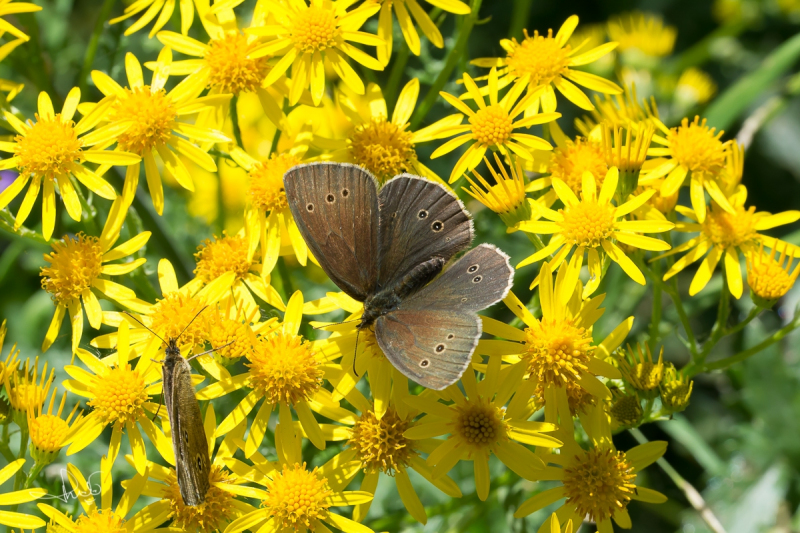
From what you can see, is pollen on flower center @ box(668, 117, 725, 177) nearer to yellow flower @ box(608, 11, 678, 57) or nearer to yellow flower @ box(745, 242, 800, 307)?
yellow flower @ box(745, 242, 800, 307)

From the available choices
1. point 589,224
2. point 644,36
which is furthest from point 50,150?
point 644,36

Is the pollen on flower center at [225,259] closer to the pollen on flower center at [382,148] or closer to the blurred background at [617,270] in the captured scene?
the blurred background at [617,270]

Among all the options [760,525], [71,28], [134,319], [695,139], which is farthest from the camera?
[71,28]

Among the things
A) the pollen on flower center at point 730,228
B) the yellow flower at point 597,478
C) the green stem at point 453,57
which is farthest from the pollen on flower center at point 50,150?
the pollen on flower center at point 730,228

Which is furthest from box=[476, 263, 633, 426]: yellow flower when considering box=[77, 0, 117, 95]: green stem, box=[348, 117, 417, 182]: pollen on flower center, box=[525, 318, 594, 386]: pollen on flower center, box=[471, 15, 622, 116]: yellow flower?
box=[77, 0, 117, 95]: green stem

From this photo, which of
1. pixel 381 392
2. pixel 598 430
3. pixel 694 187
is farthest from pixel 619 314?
pixel 381 392

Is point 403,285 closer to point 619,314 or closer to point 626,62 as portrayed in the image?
point 619,314

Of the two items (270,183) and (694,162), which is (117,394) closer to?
(270,183)
